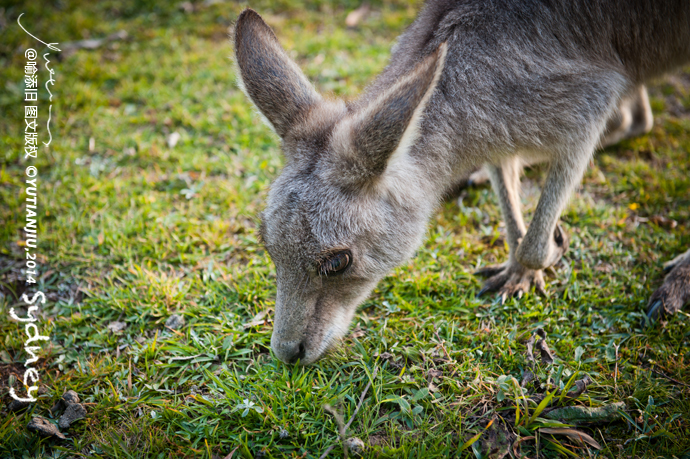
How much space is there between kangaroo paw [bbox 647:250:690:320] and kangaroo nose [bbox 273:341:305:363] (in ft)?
8.31

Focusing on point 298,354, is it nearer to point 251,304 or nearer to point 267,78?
point 251,304

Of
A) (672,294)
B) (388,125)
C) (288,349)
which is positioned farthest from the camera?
(672,294)

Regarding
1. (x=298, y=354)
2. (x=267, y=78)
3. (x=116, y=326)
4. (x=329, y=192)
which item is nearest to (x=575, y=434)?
(x=298, y=354)

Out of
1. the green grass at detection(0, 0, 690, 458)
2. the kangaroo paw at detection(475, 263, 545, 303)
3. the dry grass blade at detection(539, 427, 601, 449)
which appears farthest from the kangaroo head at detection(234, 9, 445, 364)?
the dry grass blade at detection(539, 427, 601, 449)

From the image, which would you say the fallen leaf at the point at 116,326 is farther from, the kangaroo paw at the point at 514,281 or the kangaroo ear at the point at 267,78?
the kangaroo paw at the point at 514,281

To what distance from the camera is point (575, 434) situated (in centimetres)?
258

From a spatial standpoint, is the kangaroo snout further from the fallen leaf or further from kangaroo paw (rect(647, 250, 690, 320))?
kangaroo paw (rect(647, 250, 690, 320))

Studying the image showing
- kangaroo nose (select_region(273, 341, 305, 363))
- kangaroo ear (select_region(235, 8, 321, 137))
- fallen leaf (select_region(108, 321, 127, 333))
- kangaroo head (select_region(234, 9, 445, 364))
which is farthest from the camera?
fallen leaf (select_region(108, 321, 127, 333))

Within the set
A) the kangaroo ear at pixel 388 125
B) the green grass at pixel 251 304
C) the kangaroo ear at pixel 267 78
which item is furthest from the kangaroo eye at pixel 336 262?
the kangaroo ear at pixel 267 78

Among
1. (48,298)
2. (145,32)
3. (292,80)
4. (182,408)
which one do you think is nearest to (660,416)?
(182,408)

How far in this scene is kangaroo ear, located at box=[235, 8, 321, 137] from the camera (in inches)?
118

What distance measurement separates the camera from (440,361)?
3.06m

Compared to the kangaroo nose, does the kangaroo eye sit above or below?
above

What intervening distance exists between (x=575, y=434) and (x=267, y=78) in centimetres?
283
